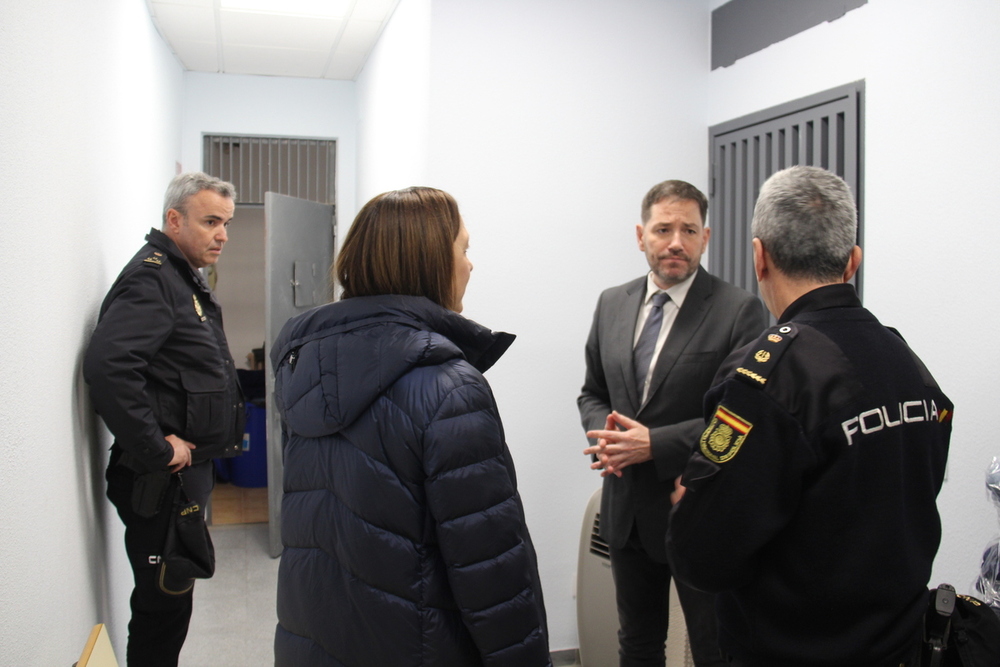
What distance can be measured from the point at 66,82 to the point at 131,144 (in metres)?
1.09

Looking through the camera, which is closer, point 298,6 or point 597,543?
point 597,543

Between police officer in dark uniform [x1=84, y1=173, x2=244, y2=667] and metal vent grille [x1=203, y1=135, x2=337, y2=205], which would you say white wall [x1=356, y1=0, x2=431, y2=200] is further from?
police officer in dark uniform [x1=84, y1=173, x2=244, y2=667]

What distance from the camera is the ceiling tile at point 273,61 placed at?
441 cm

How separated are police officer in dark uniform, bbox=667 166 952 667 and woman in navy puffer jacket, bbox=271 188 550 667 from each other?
34 cm

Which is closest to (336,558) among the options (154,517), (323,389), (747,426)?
(323,389)

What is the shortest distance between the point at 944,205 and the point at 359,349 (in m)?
1.64

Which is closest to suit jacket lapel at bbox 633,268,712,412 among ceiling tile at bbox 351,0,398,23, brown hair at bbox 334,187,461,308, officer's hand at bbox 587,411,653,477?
officer's hand at bbox 587,411,653,477

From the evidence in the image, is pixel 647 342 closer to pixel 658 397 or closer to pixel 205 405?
pixel 658 397

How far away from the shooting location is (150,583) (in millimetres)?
2221

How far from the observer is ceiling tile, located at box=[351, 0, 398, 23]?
3498 mm

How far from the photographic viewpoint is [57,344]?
1774mm

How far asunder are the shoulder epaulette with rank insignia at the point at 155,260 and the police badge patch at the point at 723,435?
5.41ft

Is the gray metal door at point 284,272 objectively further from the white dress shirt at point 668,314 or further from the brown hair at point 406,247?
the brown hair at point 406,247

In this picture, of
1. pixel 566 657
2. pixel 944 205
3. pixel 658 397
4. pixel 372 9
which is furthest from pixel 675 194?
pixel 372 9
